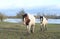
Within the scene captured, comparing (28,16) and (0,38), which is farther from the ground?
(28,16)

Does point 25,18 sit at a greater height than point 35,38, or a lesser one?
greater

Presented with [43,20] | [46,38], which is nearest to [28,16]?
[46,38]

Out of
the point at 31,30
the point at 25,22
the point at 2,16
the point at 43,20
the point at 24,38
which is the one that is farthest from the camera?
the point at 2,16

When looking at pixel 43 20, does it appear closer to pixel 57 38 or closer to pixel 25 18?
pixel 25 18

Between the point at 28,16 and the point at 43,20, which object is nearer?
the point at 28,16

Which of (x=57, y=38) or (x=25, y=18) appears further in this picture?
(x=25, y=18)

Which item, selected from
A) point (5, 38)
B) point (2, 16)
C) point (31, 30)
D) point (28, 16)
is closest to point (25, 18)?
point (28, 16)

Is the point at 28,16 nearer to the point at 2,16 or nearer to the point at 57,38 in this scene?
the point at 57,38

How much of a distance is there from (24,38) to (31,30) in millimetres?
4872

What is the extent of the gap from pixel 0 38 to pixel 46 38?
3552 mm

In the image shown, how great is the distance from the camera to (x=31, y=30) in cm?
1883

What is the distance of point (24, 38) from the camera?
45.9 ft

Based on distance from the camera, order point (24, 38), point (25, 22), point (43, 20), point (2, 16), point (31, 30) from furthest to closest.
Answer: point (2, 16) < point (43, 20) < point (31, 30) < point (25, 22) < point (24, 38)

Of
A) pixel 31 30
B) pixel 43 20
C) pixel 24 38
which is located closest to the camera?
pixel 24 38
